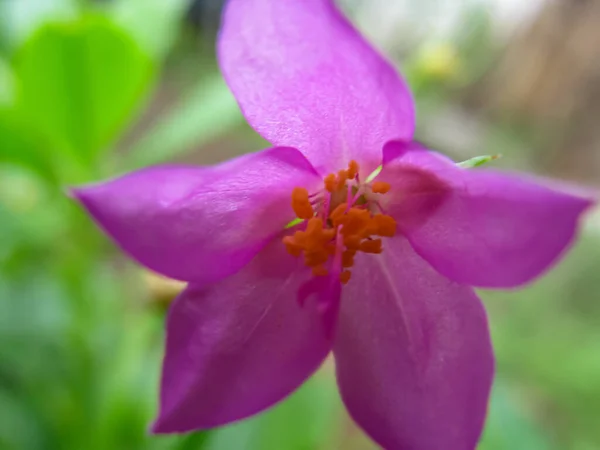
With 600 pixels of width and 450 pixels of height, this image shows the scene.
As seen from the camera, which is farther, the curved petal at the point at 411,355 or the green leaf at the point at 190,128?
the green leaf at the point at 190,128

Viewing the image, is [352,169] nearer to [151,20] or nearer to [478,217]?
[478,217]

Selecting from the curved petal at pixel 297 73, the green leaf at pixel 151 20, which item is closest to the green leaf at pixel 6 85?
the green leaf at pixel 151 20

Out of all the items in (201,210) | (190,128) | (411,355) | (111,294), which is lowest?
(111,294)

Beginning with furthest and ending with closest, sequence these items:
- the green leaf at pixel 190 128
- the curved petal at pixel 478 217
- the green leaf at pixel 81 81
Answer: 1. the green leaf at pixel 190 128
2. the green leaf at pixel 81 81
3. the curved petal at pixel 478 217

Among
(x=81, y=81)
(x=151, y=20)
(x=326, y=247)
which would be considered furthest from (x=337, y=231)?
(x=151, y=20)

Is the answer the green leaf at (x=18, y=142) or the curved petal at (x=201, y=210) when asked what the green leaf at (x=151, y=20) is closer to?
the green leaf at (x=18, y=142)

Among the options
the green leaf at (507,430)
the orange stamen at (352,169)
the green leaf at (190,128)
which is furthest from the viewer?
the green leaf at (190,128)

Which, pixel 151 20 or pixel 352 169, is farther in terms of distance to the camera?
pixel 151 20
